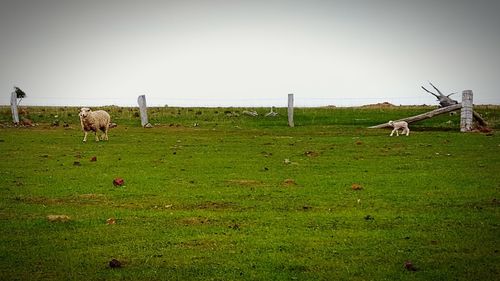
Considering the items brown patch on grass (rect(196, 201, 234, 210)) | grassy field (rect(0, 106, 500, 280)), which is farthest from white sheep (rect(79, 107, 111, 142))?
brown patch on grass (rect(196, 201, 234, 210))

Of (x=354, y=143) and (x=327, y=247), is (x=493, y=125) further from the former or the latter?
(x=327, y=247)

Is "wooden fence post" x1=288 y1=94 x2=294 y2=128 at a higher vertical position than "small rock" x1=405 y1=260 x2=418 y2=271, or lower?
higher

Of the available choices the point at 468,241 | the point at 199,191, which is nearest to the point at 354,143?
the point at 199,191

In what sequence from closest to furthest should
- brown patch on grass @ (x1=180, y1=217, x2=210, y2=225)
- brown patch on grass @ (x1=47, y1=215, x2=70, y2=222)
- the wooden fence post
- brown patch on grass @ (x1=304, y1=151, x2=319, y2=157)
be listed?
1. brown patch on grass @ (x1=180, y1=217, x2=210, y2=225)
2. brown patch on grass @ (x1=47, y1=215, x2=70, y2=222)
3. brown patch on grass @ (x1=304, y1=151, x2=319, y2=157)
4. the wooden fence post

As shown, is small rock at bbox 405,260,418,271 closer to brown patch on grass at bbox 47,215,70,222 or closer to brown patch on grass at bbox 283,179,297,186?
brown patch on grass at bbox 47,215,70,222

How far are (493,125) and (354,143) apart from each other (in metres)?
17.7

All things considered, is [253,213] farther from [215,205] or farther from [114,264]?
[114,264]

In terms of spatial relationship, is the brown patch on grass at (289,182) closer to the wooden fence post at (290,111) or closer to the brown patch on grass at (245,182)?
the brown patch on grass at (245,182)

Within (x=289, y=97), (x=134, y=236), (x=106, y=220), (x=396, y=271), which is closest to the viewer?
(x=396, y=271)

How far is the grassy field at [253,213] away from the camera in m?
8.91

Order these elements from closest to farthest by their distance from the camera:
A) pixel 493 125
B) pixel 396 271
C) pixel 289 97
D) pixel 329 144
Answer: pixel 396 271, pixel 329 144, pixel 493 125, pixel 289 97

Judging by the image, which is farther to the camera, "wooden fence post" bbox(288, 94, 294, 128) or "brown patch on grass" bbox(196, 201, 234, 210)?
"wooden fence post" bbox(288, 94, 294, 128)

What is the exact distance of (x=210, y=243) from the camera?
33.4 feet

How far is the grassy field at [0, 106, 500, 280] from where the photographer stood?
8906 mm
